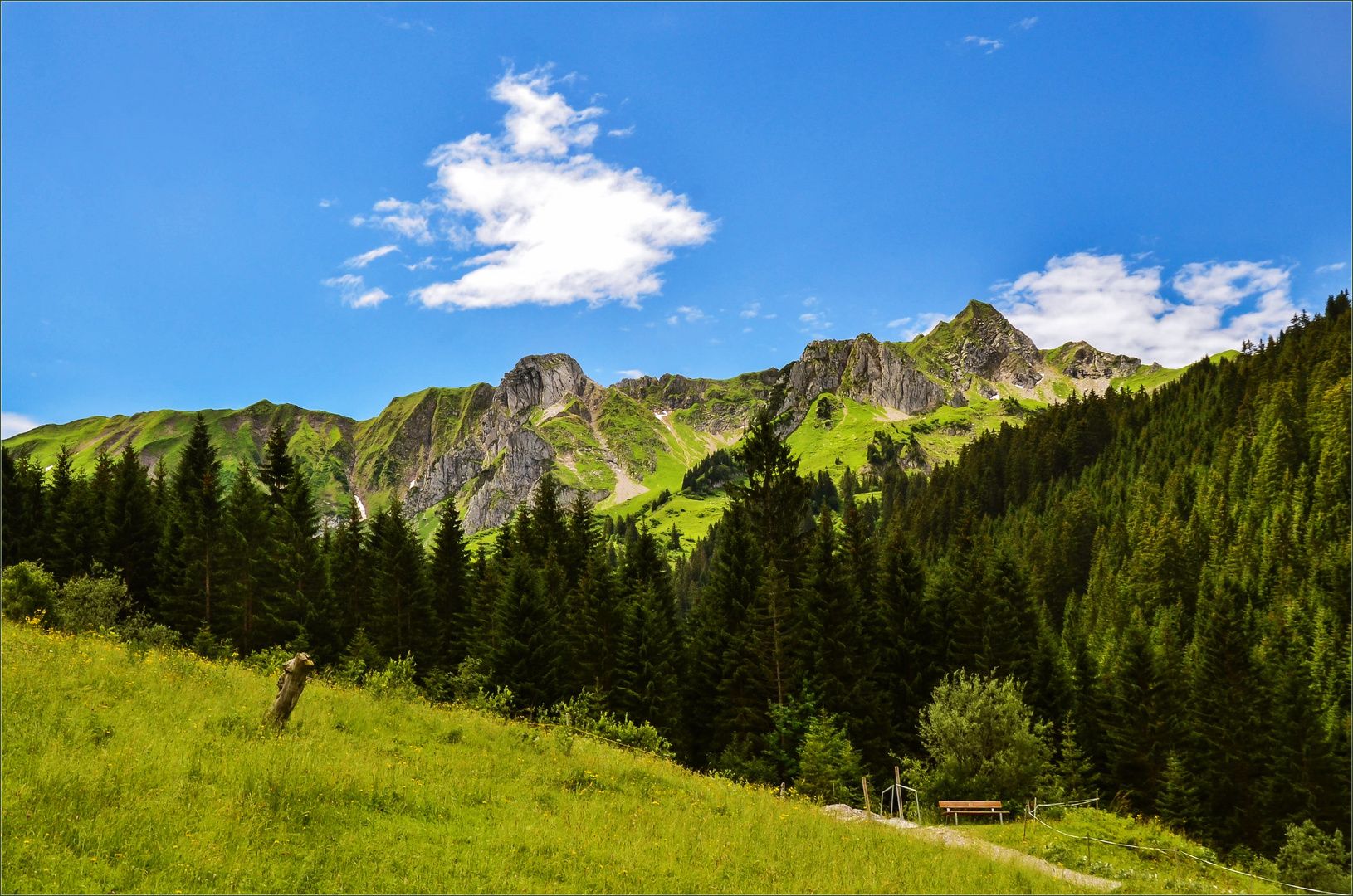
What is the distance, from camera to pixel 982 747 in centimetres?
3319

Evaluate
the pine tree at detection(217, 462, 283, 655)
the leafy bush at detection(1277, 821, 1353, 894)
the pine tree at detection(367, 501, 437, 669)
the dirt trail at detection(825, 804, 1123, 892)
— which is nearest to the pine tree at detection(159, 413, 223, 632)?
the pine tree at detection(217, 462, 283, 655)

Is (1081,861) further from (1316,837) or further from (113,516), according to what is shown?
(113,516)

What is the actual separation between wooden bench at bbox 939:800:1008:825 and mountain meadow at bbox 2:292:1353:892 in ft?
3.20

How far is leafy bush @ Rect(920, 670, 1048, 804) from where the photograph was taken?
31500mm

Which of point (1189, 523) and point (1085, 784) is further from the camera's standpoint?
point (1189, 523)

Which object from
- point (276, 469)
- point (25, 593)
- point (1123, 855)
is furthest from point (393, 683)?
point (276, 469)

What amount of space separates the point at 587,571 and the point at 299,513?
74.4 feet

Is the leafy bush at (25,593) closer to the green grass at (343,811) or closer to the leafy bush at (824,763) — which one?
the green grass at (343,811)

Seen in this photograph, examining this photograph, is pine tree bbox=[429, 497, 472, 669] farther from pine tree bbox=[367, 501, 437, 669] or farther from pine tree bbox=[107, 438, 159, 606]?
pine tree bbox=[107, 438, 159, 606]

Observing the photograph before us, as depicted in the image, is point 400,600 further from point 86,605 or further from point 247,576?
point 86,605

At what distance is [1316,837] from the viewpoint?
4197 cm

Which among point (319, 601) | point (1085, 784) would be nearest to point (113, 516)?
point (319, 601)

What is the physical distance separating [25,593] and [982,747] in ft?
142

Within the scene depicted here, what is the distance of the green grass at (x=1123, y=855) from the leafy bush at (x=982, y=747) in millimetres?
5947
